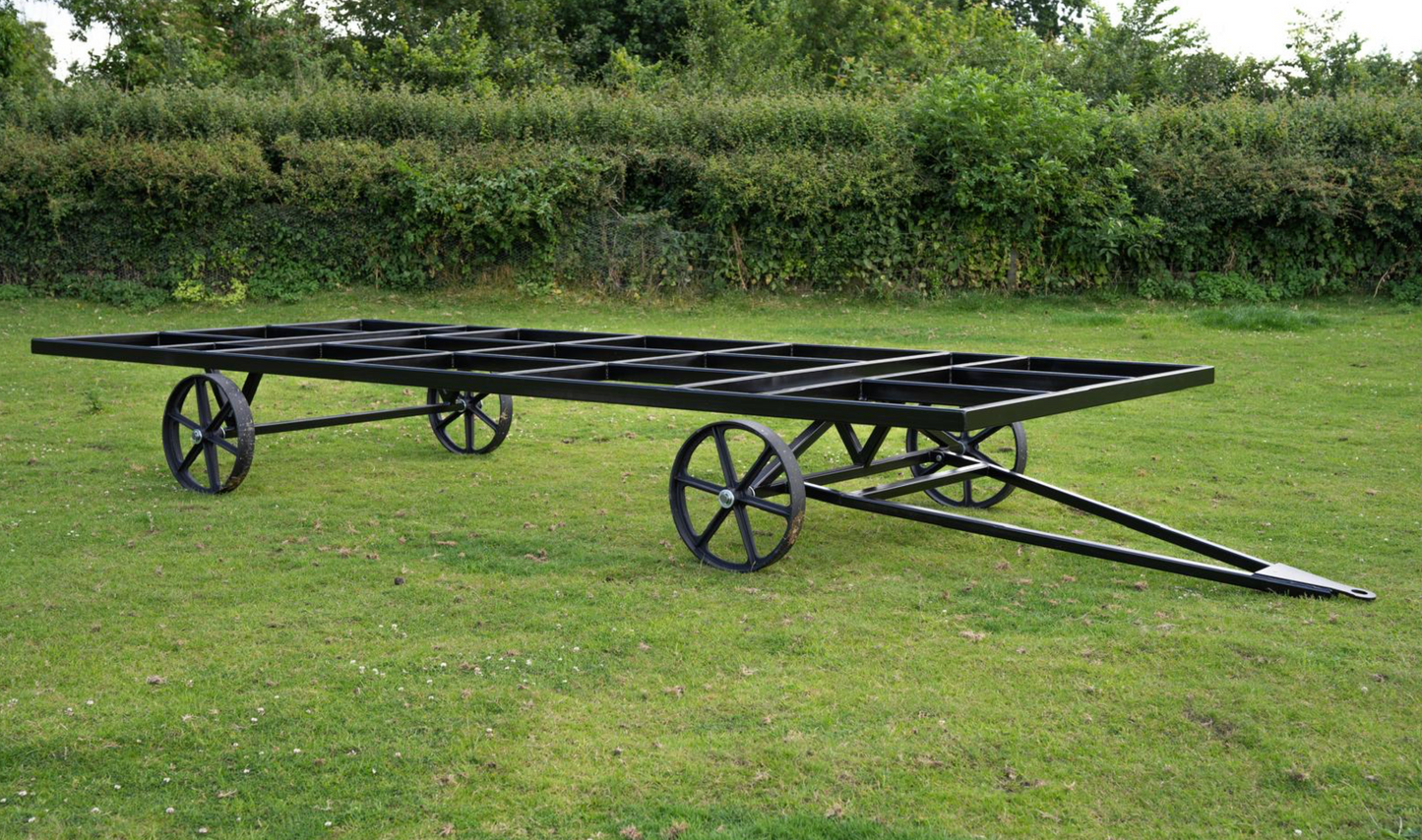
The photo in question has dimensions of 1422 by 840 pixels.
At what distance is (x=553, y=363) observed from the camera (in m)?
6.57

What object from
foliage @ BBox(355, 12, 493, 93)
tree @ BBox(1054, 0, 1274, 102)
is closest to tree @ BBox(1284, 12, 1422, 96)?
tree @ BBox(1054, 0, 1274, 102)

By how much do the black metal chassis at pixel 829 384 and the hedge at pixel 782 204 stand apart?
32.9 ft

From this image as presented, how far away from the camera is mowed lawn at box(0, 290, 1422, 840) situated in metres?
3.45

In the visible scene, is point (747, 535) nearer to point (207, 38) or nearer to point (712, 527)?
point (712, 527)

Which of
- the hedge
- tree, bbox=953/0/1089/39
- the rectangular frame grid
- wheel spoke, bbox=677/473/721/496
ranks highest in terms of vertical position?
tree, bbox=953/0/1089/39

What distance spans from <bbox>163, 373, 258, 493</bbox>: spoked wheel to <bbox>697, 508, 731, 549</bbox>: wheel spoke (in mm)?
2924

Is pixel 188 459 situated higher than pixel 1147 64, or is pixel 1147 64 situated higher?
pixel 1147 64

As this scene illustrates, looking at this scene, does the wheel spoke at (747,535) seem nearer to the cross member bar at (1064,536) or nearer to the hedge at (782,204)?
the cross member bar at (1064,536)

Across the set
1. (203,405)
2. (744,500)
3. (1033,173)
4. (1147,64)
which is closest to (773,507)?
(744,500)

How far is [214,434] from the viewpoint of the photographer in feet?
24.4

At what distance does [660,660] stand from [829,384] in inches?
66.4

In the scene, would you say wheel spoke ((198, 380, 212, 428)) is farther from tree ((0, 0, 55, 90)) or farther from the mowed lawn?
tree ((0, 0, 55, 90))

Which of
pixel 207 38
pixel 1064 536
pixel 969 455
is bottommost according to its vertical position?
pixel 1064 536

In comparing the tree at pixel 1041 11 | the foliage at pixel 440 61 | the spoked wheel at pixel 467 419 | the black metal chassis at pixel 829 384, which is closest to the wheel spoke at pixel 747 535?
the black metal chassis at pixel 829 384
